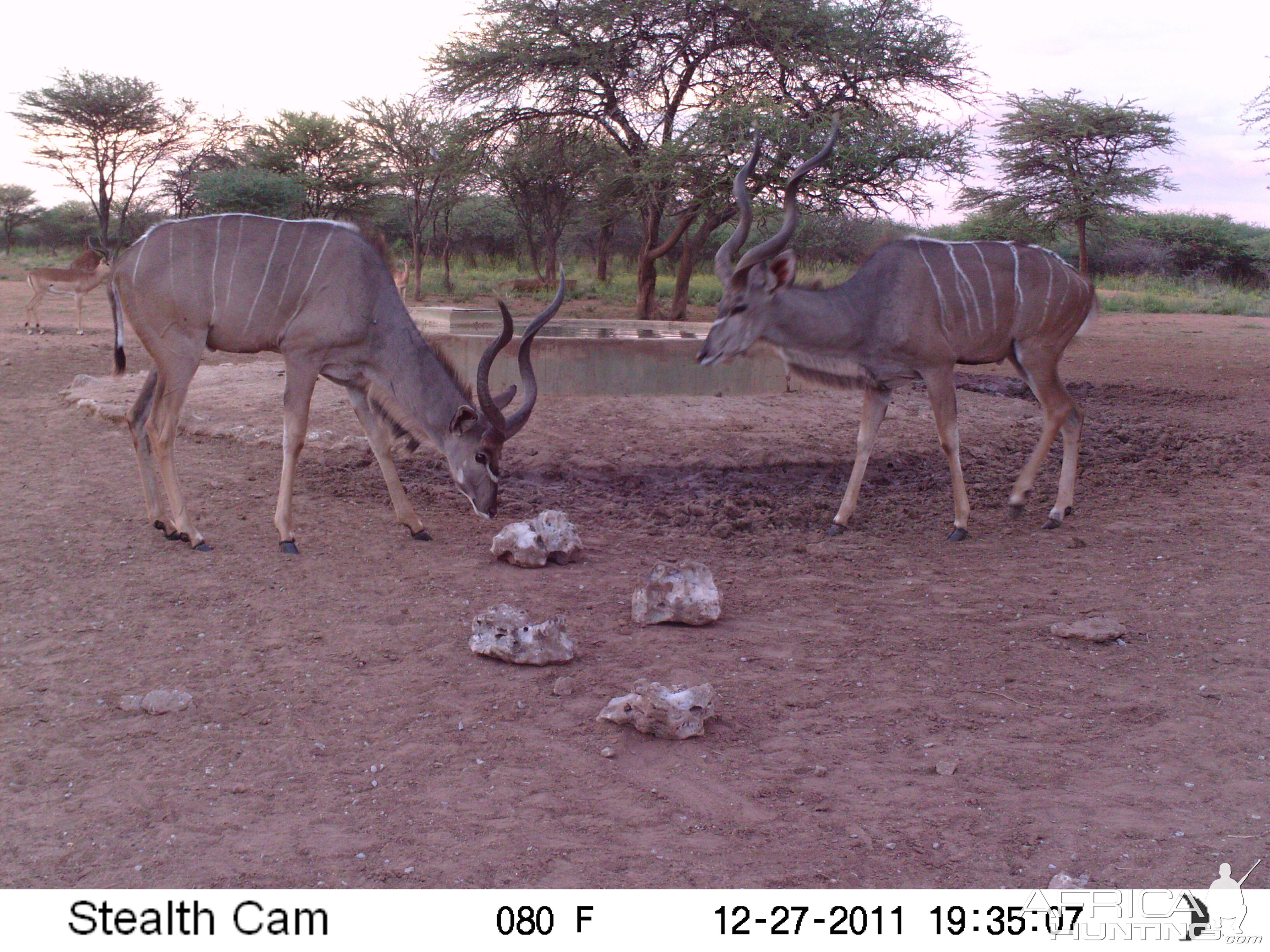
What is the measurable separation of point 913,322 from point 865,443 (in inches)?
29.8

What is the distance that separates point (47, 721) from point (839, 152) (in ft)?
46.2

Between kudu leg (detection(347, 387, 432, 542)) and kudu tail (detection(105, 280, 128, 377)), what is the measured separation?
51.4 inches

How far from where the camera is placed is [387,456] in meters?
5.82

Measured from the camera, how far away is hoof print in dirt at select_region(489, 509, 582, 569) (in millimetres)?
5195

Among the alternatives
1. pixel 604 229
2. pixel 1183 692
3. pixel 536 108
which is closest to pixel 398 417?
pixel 1183 692

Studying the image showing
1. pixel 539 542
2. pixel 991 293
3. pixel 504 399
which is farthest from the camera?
pixel 991 293

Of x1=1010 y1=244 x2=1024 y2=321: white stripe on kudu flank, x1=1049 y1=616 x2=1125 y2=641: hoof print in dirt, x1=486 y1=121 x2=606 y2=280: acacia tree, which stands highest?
x1=486 y1=121 x2=606 y2=280: acacia tree

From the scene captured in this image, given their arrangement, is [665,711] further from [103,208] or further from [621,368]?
[103,208]

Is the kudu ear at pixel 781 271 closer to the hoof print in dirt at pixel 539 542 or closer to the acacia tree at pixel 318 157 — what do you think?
the hoof print in dirt at pixel 539 542

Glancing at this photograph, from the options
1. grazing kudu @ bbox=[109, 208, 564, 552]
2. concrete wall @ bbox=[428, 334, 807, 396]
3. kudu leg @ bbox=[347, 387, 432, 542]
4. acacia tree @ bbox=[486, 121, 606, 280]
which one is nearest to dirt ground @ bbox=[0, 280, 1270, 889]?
kudu leg @ bbox=[347, 387, 432, 542]

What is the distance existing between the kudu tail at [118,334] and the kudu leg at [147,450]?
9.2 inches

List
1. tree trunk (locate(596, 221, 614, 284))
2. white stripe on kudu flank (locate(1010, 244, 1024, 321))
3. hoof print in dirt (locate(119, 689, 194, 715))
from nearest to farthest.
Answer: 1. hoof print in dirt (locate(119, 689, 194, 715))
2. white stripe on kudu flank (locate(1010, 244, 1024, 321))
3. tree trunk (locate(596, 221, 614, 284))

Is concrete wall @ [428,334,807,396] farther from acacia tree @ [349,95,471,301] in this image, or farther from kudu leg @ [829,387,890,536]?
acacia tree @ [349,95,471,301]

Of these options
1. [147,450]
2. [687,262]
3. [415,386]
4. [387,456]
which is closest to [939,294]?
[415,386]
